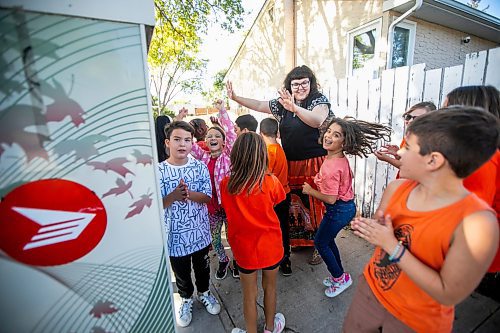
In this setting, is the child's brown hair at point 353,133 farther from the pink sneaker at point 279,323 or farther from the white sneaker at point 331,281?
the pink sneaker at point 279,323

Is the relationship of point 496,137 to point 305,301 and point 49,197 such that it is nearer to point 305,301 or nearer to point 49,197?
point 49,197

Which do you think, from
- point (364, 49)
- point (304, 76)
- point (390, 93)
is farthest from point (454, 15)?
point (304, 76)

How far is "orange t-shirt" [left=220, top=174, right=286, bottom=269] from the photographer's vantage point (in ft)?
5.65

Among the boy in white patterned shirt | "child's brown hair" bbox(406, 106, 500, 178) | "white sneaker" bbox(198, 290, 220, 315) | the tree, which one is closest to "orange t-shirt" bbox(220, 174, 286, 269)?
the boy in white patterned shirt

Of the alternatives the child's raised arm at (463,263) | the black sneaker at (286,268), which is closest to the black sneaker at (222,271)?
the black sneaker at (286,268)

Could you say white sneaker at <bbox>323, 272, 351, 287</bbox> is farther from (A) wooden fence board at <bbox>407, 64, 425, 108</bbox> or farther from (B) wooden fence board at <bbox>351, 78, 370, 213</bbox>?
(A) wooden fence board at <bbox>407, 64, 425, 108</bbox>

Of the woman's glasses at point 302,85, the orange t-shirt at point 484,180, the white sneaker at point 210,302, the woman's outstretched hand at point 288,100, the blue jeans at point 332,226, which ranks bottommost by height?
the white sneaker at point 210,302

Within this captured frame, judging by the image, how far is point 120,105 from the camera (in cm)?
99

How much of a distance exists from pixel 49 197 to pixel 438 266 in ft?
5.17

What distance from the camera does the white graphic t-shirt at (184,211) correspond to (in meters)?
1.92

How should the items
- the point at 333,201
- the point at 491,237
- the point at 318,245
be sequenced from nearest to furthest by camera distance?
1. the point at 491,237
2. the point at 333,201
3. the point at 318,245

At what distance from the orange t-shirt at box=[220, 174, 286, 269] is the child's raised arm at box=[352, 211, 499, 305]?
94 centimetres

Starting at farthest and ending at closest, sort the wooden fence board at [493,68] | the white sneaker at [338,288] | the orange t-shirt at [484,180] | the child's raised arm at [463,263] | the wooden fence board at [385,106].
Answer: the wooden fence board at [385,106]
the white sneaker at [338,288]
the wooden fence board at [493,68]
the orange t-shirt at [484,180]
the child's raised arm at [463,263]

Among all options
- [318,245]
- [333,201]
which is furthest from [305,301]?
[333,201]
